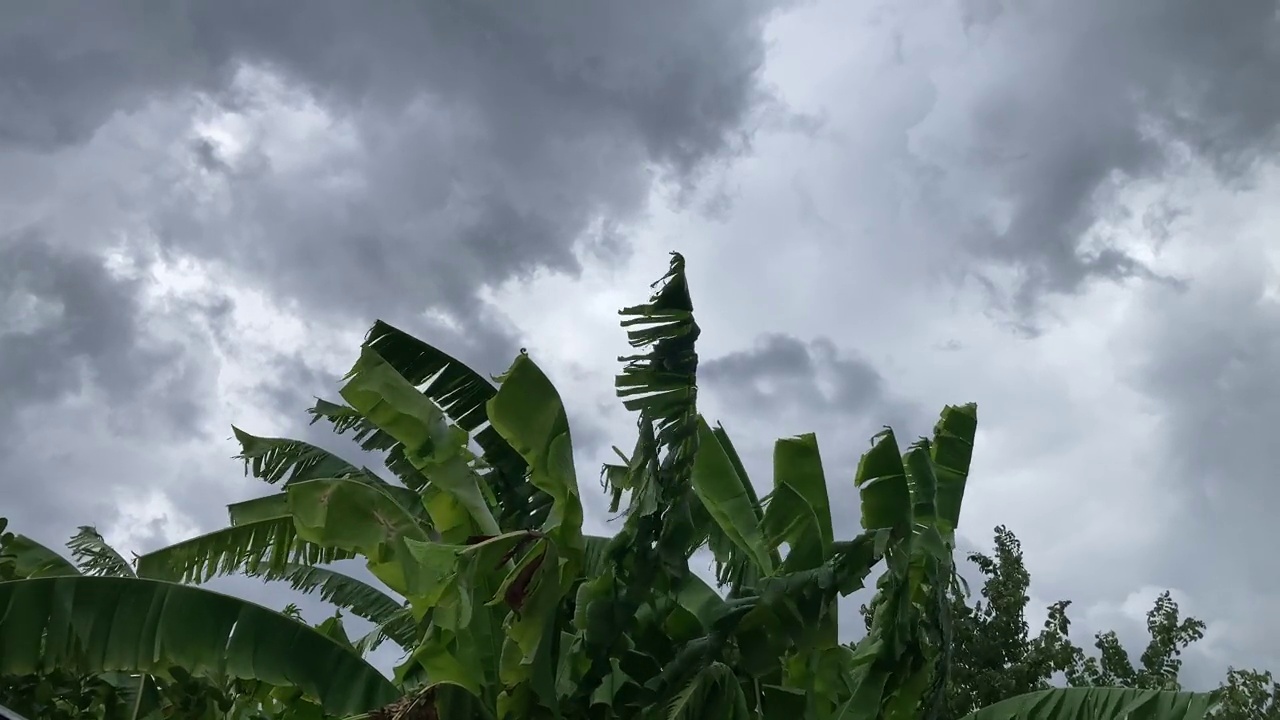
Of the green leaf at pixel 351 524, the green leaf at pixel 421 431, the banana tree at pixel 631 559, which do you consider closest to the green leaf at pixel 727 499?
the banana tree at pixel 631 559

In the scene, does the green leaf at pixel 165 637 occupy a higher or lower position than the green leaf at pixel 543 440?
lower

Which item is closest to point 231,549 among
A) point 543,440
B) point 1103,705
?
point 543,440

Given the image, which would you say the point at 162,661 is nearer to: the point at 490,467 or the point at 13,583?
the point at 13,583

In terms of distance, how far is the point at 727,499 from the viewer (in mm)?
7762

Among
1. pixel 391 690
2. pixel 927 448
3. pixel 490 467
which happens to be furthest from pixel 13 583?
pixel 927 448

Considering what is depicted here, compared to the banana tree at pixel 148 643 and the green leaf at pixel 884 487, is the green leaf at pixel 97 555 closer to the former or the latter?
the banana tree at pixel 148 643

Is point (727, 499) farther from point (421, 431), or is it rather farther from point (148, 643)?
point (148, 643)

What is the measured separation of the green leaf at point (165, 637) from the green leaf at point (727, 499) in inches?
99.9

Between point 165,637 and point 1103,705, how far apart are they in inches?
240

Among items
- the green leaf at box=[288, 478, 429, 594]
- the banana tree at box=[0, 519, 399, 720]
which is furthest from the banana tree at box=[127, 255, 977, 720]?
the banana tree at box=[0, 519, 399, 720]

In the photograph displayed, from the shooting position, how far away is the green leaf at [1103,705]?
7.28 metres

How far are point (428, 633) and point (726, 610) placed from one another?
176cm

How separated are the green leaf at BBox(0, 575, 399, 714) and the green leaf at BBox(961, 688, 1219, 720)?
170 inches

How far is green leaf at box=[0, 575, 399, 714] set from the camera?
628cm
